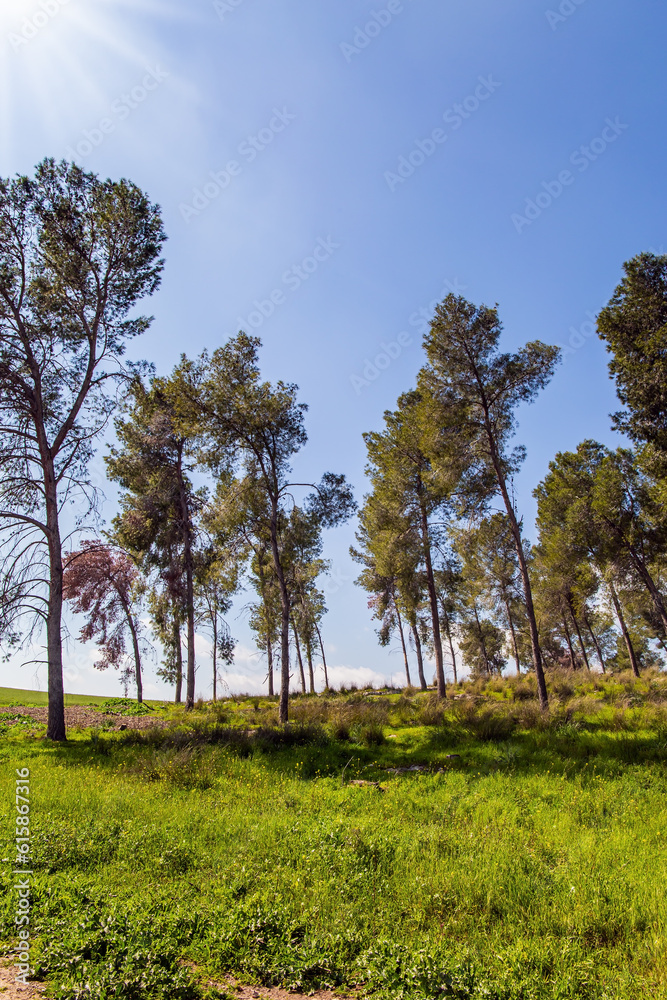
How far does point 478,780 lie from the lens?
356 inches

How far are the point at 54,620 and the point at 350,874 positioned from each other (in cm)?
1184

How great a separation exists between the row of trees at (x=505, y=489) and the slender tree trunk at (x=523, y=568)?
0.17ft

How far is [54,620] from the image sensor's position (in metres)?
13.9

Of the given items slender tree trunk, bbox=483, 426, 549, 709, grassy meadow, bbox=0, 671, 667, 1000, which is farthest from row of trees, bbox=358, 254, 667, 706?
grassy meadow, bbox=0, 671, 667, 1000

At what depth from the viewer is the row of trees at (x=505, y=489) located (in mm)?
16938

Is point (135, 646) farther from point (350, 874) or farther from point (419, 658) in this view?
point (350, 874)

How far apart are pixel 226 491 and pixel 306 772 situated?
11.4 meters

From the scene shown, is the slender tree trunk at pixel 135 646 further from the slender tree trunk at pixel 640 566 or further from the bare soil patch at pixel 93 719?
the slender tree trunk at pixel 640 566

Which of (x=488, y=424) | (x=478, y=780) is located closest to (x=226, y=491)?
(x=488, y=424)

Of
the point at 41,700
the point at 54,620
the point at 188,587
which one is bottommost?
the point at 41,700

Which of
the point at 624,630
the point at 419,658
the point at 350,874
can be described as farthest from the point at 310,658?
the point at 350,874

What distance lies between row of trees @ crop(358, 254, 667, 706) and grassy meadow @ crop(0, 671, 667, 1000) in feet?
28.5

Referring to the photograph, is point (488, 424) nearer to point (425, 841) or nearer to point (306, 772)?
point (306, 772)

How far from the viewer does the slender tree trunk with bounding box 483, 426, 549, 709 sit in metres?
16.3
